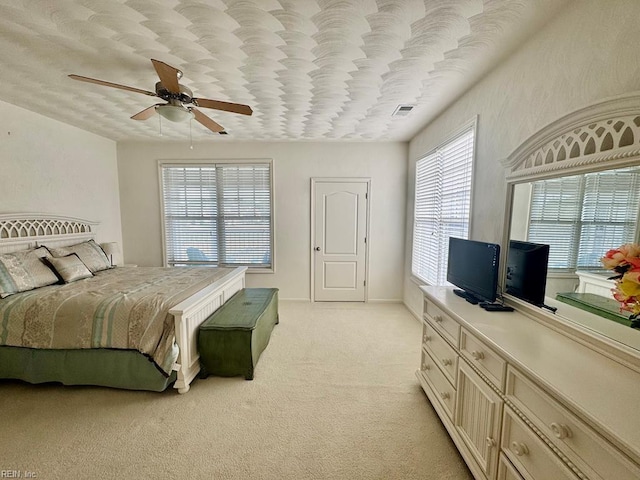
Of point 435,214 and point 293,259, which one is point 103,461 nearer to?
point 293,259

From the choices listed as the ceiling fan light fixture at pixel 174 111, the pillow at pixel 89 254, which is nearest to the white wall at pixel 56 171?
the pillow at pixel 89 254

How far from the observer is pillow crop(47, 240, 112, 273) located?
10.3ft

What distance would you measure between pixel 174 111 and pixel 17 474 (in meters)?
A: 2.53

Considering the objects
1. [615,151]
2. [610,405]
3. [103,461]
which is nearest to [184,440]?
[103,461]

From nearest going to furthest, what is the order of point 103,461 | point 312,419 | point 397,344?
point 103,461 → point 312,419 → point 397,344

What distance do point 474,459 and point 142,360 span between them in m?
2.36

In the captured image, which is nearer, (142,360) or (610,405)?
(610,405)

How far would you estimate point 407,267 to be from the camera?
14.1 feet

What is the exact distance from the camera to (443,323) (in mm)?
1917

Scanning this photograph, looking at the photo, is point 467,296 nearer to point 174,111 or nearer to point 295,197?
point 174,111

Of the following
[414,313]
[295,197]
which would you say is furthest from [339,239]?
[414,313]

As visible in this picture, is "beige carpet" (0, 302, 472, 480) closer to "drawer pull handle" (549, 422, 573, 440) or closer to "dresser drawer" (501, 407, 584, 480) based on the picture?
"dresser drawer" (501, 407, 584, 480)

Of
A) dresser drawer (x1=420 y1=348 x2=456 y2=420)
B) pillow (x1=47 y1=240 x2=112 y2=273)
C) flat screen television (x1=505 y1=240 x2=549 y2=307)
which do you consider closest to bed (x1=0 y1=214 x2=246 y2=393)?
pillow (x1=47 y1=240 x2=112 y2=273)

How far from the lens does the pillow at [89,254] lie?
313cm
